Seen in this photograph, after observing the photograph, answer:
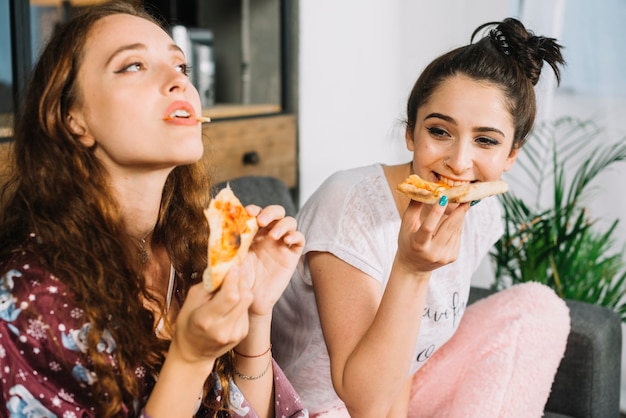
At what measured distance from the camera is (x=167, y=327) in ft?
4.07

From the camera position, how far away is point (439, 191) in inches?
52.7

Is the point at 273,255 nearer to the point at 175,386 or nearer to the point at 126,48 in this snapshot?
the point at 175,386

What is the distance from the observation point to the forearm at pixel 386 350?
135 centimetres

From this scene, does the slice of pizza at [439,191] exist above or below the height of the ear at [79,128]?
below

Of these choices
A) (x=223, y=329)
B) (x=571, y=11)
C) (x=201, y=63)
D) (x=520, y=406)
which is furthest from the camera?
(x=571, y=11)

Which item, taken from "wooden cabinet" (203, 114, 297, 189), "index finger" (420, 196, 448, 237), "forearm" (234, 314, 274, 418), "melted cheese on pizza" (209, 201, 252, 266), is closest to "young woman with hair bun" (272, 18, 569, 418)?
"index finger" (420, 196, 448, 237)

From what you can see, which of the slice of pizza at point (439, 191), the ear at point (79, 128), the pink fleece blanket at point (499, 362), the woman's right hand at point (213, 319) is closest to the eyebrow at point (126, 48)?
the ear at point (79, 128)

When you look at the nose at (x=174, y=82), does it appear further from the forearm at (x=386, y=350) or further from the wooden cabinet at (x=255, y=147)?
the wooden cabinet at (x=255, y=147)

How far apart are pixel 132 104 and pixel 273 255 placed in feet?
1.09

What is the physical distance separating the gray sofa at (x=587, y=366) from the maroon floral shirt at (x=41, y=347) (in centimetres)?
90

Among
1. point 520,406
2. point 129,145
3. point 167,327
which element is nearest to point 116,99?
point 129,145

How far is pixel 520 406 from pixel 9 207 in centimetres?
122

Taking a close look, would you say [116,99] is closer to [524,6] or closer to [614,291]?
[614,291]

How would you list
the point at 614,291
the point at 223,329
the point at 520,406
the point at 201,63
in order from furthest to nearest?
the point at 201,63 < the point at 614,291 < the point at 520,406 < the point at 223,329
